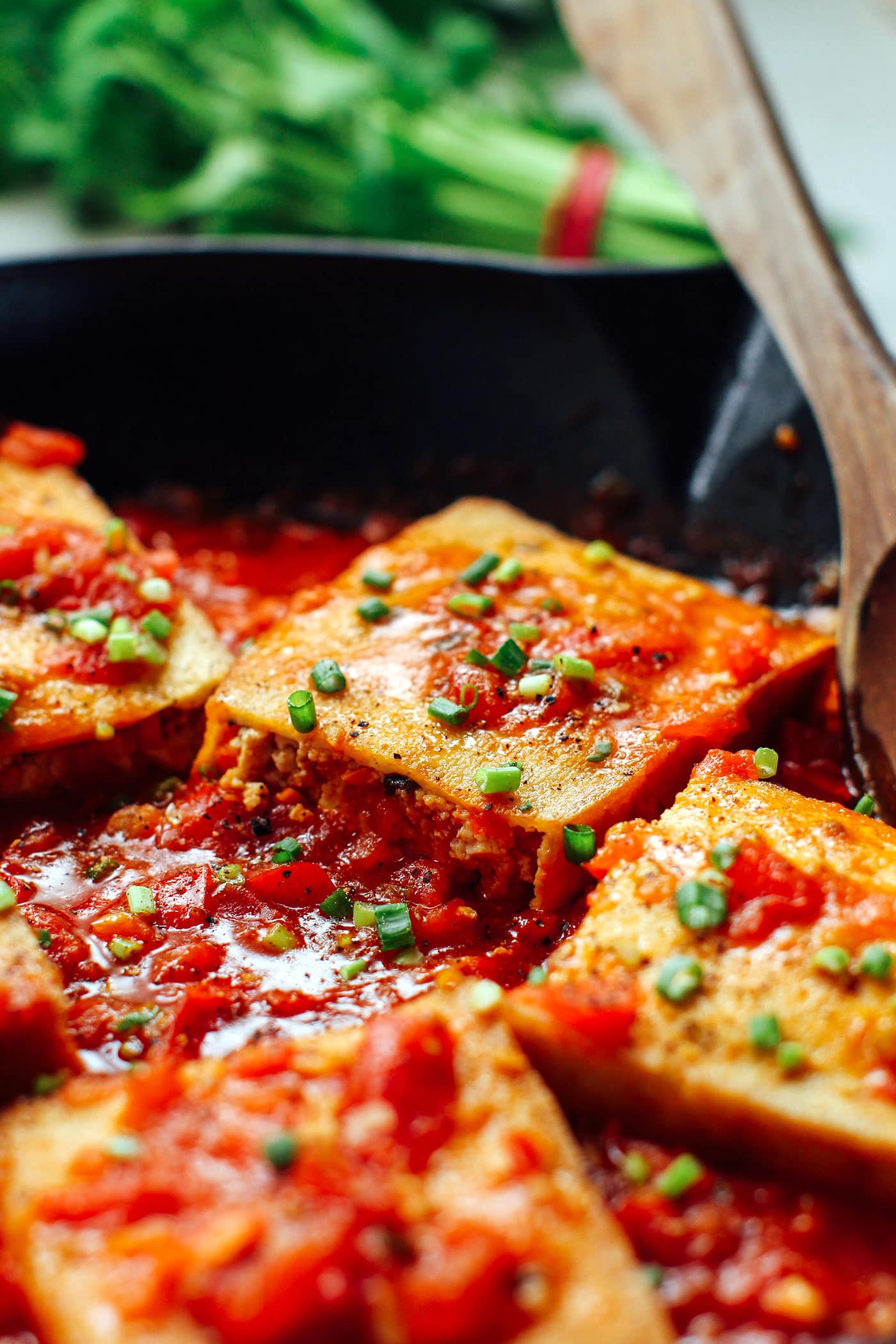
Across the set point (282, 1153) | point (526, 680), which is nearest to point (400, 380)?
point (526, 680)

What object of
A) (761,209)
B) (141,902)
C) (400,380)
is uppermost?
(761,209)

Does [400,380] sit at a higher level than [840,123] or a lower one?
lower

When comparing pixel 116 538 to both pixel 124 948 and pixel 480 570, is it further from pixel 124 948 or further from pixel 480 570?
pixel 124 948

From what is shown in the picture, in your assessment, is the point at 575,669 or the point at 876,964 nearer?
the point at 876,964

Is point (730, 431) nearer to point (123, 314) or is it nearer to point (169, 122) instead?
point (123, 314)

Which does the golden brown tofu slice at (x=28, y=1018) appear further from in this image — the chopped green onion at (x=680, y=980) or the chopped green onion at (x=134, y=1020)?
the chopped green onion at (x=680, y=980)

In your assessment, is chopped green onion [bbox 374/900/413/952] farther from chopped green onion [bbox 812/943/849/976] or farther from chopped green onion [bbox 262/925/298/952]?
chopped green onion [bbox 812/943/849/976]

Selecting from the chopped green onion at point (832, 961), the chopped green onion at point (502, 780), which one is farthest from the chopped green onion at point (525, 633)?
the chopped green onion at point (832, 961)
